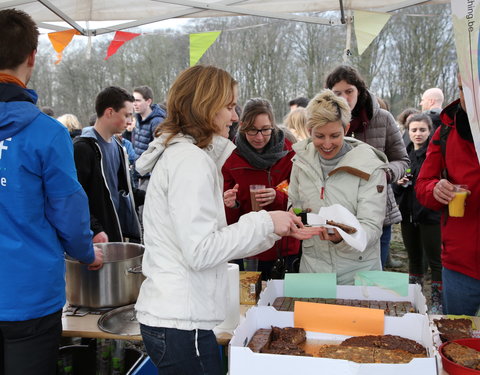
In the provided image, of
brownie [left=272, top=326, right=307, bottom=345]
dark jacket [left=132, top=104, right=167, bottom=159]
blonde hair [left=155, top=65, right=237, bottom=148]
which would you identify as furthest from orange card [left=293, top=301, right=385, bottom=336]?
dark jacket [left=132, top=104, right=167, bottom=159]

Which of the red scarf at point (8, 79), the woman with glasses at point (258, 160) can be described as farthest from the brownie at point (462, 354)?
the red scarf at point (8, 79)

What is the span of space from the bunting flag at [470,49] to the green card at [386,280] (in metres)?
0.98

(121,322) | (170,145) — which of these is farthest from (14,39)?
(121,322)

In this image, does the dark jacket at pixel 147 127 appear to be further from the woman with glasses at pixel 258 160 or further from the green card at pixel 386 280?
the green card at pixel 386 280

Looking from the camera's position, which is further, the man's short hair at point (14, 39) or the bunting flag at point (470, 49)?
the man's short hair at point (14, 39)

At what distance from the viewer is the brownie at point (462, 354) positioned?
1458 mm

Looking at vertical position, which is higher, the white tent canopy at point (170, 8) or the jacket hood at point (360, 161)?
the white tent canopy at point (170, 8)

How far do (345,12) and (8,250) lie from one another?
2635 millimetres

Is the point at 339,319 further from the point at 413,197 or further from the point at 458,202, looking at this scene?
the point at 413,197

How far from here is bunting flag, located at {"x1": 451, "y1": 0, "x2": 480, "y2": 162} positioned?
1.10m

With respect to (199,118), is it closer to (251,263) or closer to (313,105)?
(313,105)

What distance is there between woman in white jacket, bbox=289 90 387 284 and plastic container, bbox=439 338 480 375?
68cm

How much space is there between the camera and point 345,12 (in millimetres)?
3250

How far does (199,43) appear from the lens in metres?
3.86
